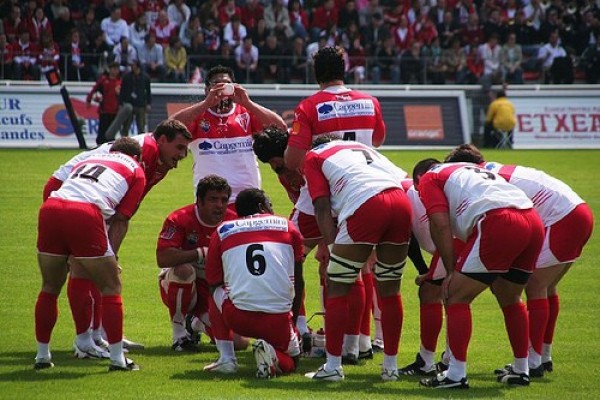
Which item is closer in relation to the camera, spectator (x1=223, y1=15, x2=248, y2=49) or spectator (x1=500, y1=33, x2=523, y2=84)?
spectator (x1=223, y1=15, x2=248, y2=49)

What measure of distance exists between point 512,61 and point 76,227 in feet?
81.5

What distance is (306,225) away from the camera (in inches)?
383

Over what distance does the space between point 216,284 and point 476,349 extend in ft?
8.03

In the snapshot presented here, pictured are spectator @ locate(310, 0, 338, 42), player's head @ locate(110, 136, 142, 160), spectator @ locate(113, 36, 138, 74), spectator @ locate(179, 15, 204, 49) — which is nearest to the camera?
player's head @ locate(110, 136, 142, 160)

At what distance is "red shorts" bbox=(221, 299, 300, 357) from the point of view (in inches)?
328

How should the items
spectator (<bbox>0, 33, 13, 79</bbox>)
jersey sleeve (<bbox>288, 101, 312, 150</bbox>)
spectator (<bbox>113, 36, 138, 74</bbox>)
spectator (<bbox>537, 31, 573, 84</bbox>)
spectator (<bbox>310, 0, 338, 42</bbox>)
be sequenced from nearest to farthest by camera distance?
jersey sleeve (<bbox>288, 101, 312, 150</bbox>) < spectator (<bbox>0, 33, 13, 79</bbox>) < spectator (<bbox>113, 36, 138, 74</bbox>) < spectator (<bbox>537, 31, 573, 84</bbox>) < spectator (<bbox>310, 0, 338, 42</bbox>)

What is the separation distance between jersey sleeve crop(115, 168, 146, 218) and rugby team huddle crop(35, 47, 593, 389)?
0.04 ft

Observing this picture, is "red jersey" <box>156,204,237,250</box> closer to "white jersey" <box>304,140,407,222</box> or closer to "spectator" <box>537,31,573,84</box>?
"white jersey" <box>304,140,407,222</box>

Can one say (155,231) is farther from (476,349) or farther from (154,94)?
(154,94)

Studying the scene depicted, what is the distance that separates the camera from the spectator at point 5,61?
90.4 ft

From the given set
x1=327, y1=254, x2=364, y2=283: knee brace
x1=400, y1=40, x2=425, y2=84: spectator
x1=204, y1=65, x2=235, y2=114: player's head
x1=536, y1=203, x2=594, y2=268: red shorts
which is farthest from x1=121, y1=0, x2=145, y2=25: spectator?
x1=327, y1=254, x2=364, y2=283: knee brace

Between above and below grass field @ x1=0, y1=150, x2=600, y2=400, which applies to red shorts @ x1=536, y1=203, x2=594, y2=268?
above

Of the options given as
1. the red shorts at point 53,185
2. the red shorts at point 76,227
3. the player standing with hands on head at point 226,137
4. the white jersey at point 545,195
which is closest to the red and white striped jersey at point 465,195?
the white jersey at point 545,195

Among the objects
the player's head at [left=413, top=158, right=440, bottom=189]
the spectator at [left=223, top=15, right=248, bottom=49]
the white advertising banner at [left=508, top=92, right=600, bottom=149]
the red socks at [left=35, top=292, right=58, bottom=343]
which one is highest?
the spectator at [left=223, top=15, right=248, bottom=49]
